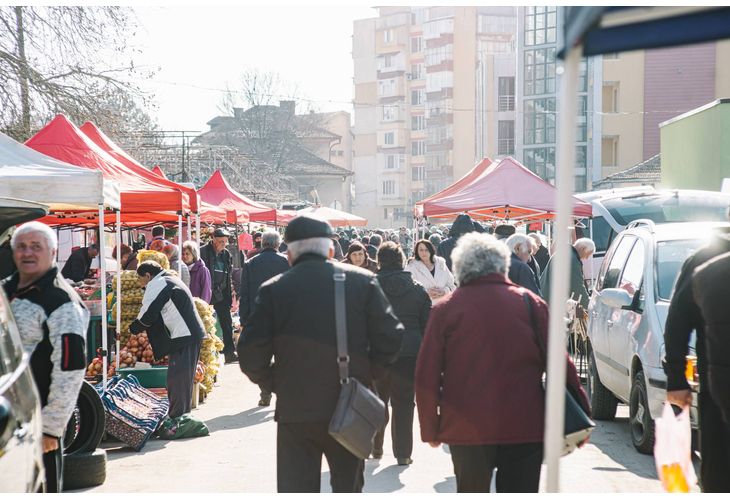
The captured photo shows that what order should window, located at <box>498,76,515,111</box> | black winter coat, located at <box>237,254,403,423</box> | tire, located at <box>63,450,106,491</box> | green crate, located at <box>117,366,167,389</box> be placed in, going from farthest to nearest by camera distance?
window, located at <box>498,76,515,111</box> < green crate, located at <box>117,366,167,389</box> < tire, located at <box>63,450,106,491</box> < black winter coat, located at <box>237,254,403,423</box>

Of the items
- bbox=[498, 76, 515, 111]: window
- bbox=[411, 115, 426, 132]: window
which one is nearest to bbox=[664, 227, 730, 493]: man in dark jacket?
bbox=[498, 76, 515, 111]: window

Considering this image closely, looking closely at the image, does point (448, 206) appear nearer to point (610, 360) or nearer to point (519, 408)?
point (610, 360)

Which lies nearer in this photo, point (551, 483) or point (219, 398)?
point (551, 483)

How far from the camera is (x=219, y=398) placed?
43.5 ft

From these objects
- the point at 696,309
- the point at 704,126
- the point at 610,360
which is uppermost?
the point at 704,126

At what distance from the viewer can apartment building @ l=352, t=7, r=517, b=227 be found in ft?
332

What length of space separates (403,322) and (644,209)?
37.6ft

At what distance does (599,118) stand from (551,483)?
63162 mm

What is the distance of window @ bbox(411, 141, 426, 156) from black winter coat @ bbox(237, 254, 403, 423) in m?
104

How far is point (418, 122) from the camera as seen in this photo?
110 meters

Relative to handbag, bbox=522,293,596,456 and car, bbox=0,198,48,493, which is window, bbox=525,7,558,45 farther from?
car, bbox=0,198,48,493

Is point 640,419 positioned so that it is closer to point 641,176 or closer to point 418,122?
point 641,176

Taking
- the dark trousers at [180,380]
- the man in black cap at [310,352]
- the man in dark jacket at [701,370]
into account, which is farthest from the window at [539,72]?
the man in black cap at [310,352]

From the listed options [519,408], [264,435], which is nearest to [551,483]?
[519,408]
